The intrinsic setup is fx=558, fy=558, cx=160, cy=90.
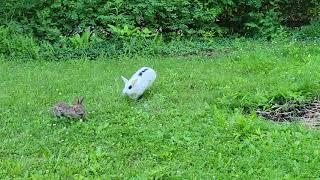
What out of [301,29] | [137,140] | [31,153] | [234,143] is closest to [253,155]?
[234,143]

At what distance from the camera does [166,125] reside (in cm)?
445

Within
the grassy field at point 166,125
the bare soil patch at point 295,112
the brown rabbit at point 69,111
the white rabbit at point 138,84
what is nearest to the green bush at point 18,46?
the grassy field at point 166,125

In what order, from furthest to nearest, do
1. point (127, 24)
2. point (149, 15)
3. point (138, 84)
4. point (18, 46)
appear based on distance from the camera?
point (149, 15), point (127, 24), point (18, 46), point (138, 84)

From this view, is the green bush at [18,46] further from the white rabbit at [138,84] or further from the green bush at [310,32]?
the green bush at [310,32]

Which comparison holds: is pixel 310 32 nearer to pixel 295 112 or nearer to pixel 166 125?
pixel 295 112

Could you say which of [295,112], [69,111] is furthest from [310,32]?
[69,111]

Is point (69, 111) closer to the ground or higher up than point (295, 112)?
higher up

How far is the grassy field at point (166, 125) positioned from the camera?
148 inches

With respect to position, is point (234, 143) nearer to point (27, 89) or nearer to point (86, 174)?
point (86, 174)

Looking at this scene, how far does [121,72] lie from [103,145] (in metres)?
2.16

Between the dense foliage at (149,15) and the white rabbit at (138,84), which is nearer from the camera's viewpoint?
the white rabbit at (138,84)

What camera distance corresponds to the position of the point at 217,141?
410cm

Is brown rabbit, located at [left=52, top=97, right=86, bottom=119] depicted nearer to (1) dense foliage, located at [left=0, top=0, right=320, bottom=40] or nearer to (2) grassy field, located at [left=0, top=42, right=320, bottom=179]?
(2) grassy field, located at [left=0, top=42, right=320, bottom=179]

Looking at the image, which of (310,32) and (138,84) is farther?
(310,32)
